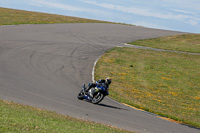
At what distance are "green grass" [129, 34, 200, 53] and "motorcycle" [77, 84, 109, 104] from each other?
27500mm

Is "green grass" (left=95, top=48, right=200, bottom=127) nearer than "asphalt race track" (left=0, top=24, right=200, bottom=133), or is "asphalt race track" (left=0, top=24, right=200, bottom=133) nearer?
"asphalt race track" (left=0, top=24, right=200, bottom=133)

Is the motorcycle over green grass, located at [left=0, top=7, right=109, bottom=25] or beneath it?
beneath

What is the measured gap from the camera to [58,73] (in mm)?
21984

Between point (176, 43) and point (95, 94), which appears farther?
point (176, 43)

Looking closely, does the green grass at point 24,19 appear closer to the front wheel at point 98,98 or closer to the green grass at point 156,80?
the green grass at point 156,80

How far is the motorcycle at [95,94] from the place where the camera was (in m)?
15.4

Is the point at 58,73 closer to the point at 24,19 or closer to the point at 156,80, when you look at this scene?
the point at 156,80

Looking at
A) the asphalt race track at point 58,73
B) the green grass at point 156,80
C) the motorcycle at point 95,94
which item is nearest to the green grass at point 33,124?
the asphalt race track at point 58,73

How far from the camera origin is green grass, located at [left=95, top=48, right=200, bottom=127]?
18.5 metres

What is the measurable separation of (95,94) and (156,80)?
11.0 metres

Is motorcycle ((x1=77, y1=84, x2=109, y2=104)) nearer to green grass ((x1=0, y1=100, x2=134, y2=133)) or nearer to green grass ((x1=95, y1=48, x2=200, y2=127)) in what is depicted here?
green grass ((x1=95, y1=48, x2=200, y2=127))

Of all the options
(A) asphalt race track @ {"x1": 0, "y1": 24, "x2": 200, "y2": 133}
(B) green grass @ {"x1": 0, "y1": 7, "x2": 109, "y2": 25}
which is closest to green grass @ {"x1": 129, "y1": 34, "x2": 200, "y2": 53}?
(A) asphalt race track @ {"x1": 0, "y1": 24, "x2": 200, "y2": 133}

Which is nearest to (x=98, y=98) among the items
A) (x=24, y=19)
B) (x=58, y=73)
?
(x=58, y=73)

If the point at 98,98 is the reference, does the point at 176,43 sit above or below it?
above
